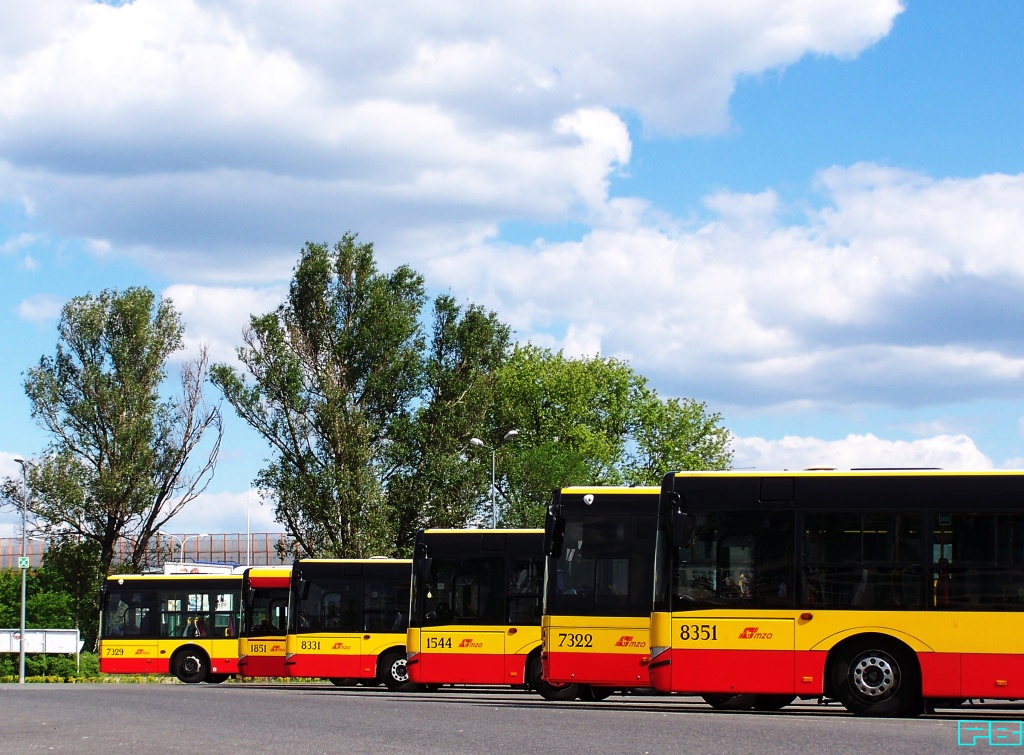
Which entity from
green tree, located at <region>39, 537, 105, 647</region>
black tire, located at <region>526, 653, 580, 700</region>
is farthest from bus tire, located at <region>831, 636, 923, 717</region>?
green tree, located at <region>39, 537, 105, 647</region>

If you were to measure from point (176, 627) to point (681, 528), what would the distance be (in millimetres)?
25038

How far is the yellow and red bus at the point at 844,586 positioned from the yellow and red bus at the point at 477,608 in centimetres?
811

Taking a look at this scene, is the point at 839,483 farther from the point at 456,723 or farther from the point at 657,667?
the point at 456,723

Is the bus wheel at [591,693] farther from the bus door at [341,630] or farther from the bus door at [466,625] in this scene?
the bus door at [341,630]

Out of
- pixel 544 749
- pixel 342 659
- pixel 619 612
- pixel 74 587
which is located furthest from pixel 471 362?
pixel 544 749

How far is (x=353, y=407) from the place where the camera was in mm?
53906

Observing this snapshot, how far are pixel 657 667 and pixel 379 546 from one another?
34618 millimetres

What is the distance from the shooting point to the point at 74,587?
57.5 meters

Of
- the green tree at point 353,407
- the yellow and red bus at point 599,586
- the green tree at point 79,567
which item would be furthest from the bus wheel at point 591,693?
the green tree at point 79,567

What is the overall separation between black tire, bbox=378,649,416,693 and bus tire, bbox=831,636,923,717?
15.2 meters

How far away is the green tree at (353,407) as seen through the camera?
52.8 m

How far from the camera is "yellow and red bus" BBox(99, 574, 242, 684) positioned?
131ft

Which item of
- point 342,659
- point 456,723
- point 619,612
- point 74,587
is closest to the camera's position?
point 456,723

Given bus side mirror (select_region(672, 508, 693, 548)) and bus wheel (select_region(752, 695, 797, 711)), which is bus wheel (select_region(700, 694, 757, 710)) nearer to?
bus wheel (select_region(752, 695, 797, 711))
